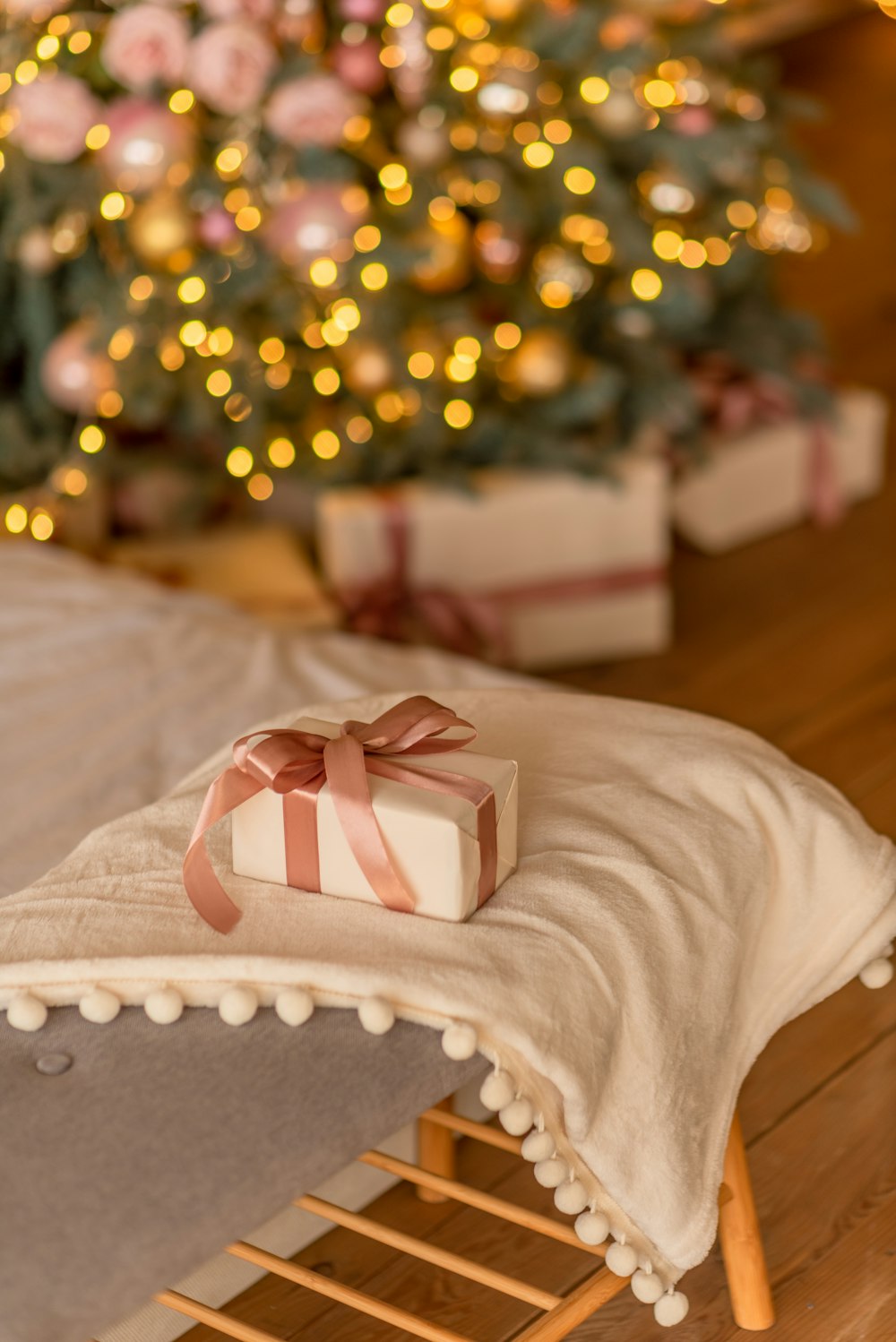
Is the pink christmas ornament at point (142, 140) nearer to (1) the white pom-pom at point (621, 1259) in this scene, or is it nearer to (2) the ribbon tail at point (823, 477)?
(2) the ribbon tail at point (823, 477)

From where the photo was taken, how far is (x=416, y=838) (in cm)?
99

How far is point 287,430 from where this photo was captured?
255 cm

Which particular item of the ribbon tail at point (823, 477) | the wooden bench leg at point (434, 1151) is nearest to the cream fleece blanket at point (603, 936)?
the wooden bench leg at point (434, 1151)

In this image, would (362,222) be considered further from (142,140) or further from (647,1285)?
(647,1285)

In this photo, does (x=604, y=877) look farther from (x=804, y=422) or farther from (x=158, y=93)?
(x=804, y=422)

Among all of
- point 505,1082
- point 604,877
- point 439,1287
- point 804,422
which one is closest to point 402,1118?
point 505,1082

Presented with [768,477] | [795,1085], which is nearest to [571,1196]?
[795,1085]

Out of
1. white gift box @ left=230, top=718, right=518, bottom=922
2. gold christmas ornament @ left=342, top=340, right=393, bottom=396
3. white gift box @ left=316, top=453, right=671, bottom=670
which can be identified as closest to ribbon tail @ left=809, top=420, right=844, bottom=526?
white gift box @ left=316, top=453, right=671, bottom=670

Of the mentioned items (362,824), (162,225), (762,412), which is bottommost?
(762,412)

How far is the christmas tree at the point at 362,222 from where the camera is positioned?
2254mm

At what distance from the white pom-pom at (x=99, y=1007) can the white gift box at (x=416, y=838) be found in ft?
0.44

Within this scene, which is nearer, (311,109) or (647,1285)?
(647,1285)

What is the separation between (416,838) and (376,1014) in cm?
11

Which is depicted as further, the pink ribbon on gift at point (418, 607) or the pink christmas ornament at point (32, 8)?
the pink ribbon on gift at point (418, 607)
